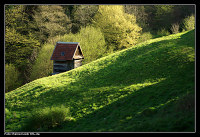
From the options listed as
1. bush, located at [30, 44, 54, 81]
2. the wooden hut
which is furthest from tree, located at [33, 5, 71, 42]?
the wooden hut

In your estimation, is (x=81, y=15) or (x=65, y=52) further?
(x=81, y=15)

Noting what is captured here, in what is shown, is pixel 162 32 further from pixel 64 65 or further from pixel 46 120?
pixel 46 120

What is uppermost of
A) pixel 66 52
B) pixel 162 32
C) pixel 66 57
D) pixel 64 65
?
pixel 162 32

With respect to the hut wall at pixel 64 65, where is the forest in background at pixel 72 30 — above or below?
above

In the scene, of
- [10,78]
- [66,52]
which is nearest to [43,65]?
[66,52]

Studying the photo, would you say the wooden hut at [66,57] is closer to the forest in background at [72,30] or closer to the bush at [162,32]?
the forest in background at [72,30]

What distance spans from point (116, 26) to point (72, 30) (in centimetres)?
874

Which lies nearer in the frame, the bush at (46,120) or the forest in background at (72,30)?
the bush at (46,120)

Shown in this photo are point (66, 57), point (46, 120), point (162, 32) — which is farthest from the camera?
point (162, 32)

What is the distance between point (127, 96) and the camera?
11.1m

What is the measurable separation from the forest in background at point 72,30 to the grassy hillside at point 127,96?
490 inches

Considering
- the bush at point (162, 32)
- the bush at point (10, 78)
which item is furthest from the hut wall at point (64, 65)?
the bush at point (162, 32)

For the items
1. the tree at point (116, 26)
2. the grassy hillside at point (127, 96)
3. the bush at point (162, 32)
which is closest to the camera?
the grassy hillside at point (127, 96)

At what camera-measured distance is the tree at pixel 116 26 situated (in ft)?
102
